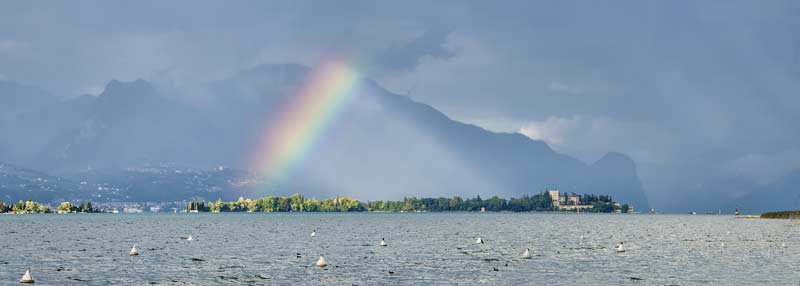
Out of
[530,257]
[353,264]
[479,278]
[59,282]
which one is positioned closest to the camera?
[59,282]

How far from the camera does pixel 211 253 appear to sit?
111375 mm

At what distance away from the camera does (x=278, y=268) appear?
8769 centimetres

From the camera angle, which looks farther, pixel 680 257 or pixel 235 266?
pixel 680 257

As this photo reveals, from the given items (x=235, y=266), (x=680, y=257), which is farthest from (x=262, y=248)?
(x=680, y=257)

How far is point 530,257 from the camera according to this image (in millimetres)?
104125

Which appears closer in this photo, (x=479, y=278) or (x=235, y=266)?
(x=479, y=278)

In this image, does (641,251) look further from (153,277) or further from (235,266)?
(153,277)

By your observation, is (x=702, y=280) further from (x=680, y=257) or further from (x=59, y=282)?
(x=59, y=282)

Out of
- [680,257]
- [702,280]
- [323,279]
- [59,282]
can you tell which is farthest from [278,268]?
[680,257]

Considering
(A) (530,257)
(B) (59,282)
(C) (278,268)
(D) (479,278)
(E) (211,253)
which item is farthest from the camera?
(E) (211,253)

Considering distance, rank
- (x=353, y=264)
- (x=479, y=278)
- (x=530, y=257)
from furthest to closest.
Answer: (x=530, y=257) → (x=353, y=264) → (x=479, y=278)

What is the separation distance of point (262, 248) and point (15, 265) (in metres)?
40.0

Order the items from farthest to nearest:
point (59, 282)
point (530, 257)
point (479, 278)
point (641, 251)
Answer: point (641, 251) → point (530, 257) → point (479, 278) → point (59, 282)

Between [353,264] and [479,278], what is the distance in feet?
67.3
